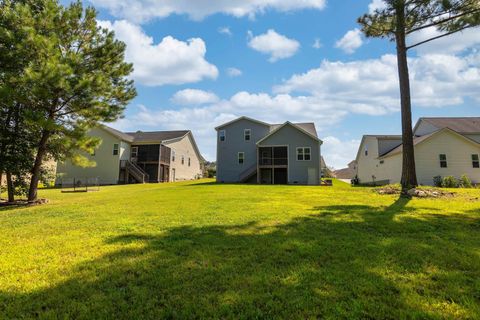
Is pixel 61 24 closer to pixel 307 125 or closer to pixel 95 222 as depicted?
pixel 95 222

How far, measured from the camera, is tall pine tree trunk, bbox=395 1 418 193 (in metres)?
12.9

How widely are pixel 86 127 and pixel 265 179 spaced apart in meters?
20.5

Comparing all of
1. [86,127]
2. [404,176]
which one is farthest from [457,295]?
[86,127]

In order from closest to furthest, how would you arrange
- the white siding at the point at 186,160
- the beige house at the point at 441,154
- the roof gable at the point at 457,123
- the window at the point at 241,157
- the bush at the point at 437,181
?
the bush at the point at 437,181 < the beige house at the point at 441,154 < the roof gable at the point at 457,123 < the window at the point at 241,157 < the white siding at the point at 186,160

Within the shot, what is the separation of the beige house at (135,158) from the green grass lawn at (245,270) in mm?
26889

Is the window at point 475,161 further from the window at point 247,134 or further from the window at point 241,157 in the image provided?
the window at point 241,157

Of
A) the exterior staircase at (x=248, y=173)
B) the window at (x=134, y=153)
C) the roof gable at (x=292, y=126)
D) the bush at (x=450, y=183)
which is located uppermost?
the roof gable at (x=292, y=126)

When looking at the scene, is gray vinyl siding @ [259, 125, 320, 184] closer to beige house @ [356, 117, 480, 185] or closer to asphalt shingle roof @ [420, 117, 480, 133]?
beige house @ [356, 117, 480, 185]

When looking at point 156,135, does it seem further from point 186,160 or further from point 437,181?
point 437,181

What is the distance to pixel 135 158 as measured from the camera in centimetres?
3509

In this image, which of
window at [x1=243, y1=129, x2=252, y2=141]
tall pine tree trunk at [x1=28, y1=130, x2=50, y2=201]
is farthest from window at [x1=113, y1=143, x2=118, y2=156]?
tall pine tree trunk at [x1=28, y1=130, x2=50, y2=201]

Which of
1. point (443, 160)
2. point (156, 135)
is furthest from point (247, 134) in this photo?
point (443, 160)

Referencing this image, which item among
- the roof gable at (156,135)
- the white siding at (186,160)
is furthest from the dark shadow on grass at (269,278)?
the white siding at (186,160)

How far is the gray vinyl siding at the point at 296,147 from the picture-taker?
28.7 m
